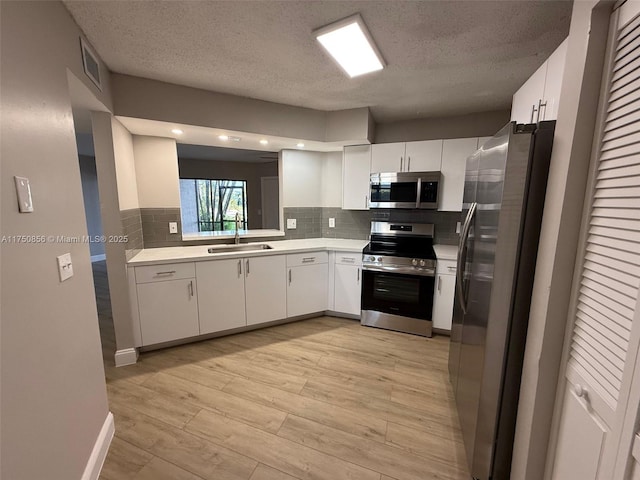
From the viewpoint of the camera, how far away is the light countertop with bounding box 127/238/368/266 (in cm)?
239

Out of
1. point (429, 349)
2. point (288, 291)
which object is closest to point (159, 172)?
point (288, 291)

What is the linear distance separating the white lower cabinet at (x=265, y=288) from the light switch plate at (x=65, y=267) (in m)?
1.53

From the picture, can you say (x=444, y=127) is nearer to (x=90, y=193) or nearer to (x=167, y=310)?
(x=167, y=310)

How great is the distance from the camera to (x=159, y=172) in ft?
9.09

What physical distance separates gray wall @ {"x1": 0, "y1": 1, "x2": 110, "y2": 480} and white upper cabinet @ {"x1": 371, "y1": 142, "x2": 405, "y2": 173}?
8.34ft

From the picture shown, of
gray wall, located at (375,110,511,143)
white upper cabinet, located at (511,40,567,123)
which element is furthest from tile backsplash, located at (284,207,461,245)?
white upper cabinet, located at (511,40,567,123)

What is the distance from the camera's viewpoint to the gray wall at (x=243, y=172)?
19.7ft

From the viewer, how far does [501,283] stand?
1.17 meters

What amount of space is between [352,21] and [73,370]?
7.28ft

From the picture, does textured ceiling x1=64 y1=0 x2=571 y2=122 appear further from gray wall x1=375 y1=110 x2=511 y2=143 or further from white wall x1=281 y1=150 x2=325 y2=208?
white wall x1=281 y1=150 x2=325 y2=208

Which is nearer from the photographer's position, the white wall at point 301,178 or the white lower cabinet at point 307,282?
the white lower cabinet at point 307,282

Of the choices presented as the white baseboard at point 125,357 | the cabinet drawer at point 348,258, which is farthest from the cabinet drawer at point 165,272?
the cabinet drawer at point 348,258

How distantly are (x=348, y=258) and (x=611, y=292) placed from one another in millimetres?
2333

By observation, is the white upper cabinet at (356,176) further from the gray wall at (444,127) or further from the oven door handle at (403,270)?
the oven door handle at (403,270)
